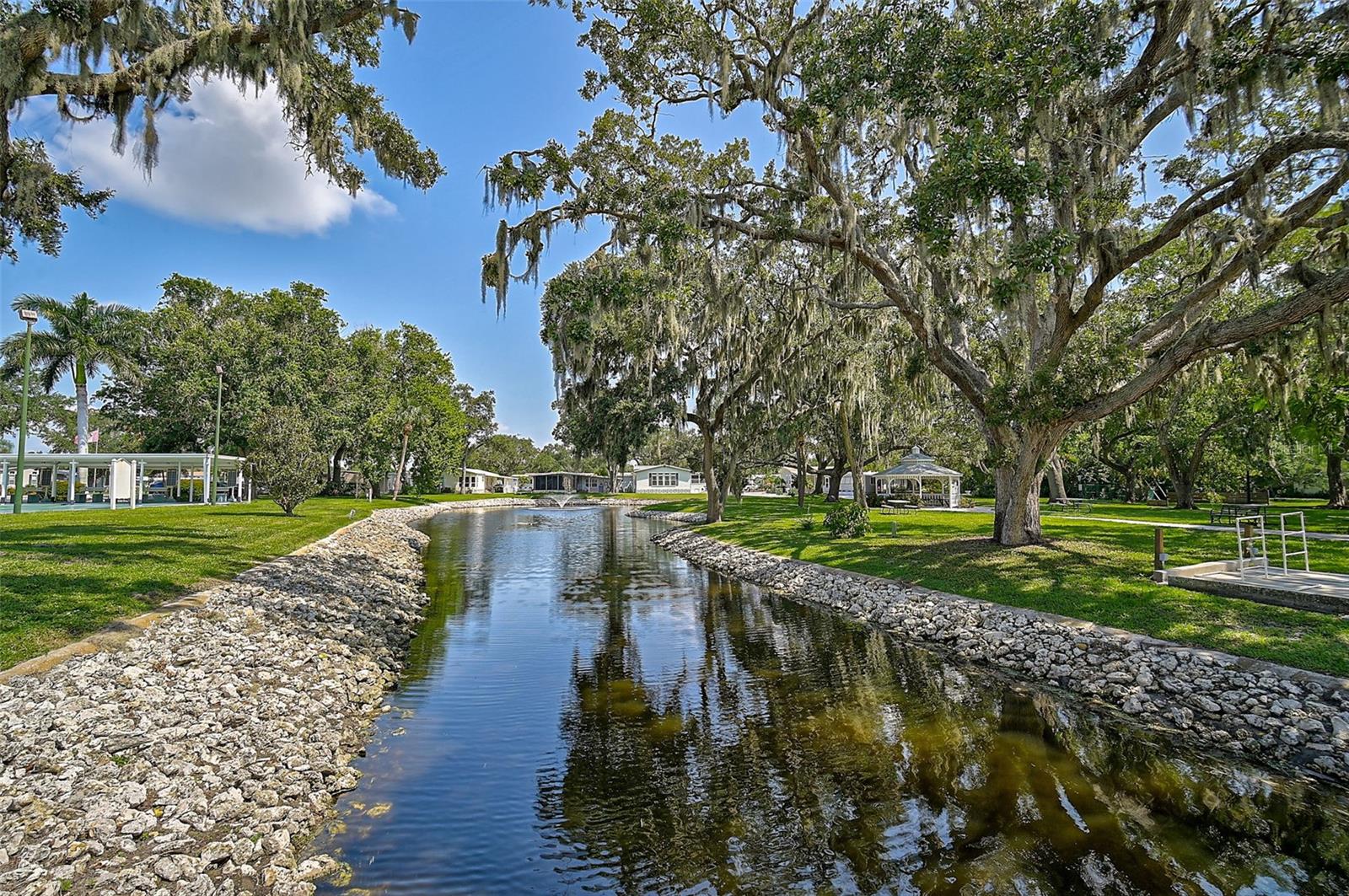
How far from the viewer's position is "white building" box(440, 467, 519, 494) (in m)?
63.8

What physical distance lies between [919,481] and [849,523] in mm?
17004

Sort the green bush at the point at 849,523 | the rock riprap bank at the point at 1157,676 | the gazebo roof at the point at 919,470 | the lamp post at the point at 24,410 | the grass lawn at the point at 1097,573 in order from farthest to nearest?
the gazebo roof at the point at 919,470, the green bush at the point at 849,523, the lamp post at the point at 24,410, the grass lawn at the point at 1097,573, the rock riprap bank at the point at 1157,676

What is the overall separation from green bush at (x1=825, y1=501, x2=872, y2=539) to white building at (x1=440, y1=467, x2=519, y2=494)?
45197 mm

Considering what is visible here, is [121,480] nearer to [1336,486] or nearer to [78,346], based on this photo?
[78,346]

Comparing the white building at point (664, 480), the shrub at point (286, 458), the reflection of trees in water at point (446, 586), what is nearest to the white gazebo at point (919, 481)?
the reflection of trees in water at point (446, 586)

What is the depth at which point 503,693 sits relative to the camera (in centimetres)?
753

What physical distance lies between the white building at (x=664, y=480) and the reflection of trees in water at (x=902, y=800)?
2349 inches

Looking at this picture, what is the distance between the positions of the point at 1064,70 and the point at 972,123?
3.68 ft

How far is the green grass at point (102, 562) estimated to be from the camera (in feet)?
20.7

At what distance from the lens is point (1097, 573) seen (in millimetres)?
10242

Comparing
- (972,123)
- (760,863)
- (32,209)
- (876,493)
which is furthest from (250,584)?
(876,493)

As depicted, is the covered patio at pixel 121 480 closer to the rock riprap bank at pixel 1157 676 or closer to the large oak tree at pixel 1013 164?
the large oak tree at pixel 1013 164

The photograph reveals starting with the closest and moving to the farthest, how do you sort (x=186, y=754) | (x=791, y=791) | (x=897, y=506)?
(x=186, y=754) → (x=791, y=791) → (x=897, y=506)

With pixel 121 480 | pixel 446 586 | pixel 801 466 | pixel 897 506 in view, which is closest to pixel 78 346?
pixel 121 480
